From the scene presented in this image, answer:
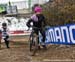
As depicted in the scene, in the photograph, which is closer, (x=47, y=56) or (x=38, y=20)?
(x=47, y=56)

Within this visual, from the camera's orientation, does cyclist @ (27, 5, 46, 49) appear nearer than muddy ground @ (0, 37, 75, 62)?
No

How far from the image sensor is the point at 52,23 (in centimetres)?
2216

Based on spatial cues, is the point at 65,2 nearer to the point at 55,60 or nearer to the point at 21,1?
the point at 55,60

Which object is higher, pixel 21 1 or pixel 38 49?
pixel 21 1

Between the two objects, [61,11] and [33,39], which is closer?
[33,39]

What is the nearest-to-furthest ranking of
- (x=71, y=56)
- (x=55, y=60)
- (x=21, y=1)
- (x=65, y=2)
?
1. (x=55, y=60)
2. (x=71, y=56)
3. (x=65, y=2)
4. (x=21, y=1)

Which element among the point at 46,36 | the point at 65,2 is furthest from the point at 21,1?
the point at 46,36

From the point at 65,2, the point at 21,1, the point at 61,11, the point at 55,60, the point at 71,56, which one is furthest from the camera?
the point at 21,1

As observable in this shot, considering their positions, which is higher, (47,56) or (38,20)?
(38,20)

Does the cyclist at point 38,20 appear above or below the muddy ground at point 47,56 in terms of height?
above

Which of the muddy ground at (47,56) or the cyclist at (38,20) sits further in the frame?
the cyclist at (38,20)

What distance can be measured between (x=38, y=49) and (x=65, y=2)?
898 centimetres

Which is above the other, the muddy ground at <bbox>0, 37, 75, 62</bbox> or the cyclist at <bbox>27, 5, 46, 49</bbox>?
the cyclist at <bbox>27, 5, 46, 49</bbox>

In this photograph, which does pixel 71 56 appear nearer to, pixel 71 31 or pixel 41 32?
pixel 71 31
